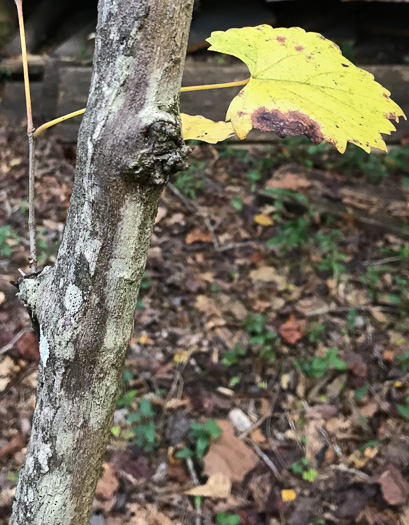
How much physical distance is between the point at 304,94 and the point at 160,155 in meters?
0.28

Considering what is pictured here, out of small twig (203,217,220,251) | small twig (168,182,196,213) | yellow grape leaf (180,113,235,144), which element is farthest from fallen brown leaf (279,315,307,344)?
yellow grape leaf (180,113,235,144)

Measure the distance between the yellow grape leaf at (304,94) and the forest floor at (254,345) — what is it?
66.3 inches

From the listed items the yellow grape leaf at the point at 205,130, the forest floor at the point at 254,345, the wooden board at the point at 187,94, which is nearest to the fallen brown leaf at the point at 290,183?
the forest floor at the point at 254,345

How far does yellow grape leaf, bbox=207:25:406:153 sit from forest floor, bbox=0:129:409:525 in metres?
1.68

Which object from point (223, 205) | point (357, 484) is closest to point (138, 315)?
point (223, 205)

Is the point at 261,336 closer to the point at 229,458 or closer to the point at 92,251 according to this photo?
the point at 229,458

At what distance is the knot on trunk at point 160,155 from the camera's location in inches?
24.5

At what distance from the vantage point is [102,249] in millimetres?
670

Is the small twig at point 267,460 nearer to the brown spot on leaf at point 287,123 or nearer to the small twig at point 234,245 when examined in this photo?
the small twig at point 234,245

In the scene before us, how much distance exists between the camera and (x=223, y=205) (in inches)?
131

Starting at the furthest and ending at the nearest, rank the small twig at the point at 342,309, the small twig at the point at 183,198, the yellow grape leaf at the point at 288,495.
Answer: the small twig at the point at 183,198 < the small twig at the point at 342,309 < the yellow grape leaf at the point at 288,495

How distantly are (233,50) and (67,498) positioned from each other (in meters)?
0.87

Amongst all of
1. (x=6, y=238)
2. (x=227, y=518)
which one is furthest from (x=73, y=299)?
(x=6, y=238)

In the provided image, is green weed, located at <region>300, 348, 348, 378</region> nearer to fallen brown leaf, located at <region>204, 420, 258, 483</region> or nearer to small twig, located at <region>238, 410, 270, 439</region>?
small twig, located at <region>238, 410, 270, 439</region>
